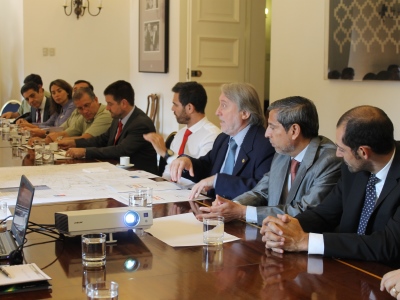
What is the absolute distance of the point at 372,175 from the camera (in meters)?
2.54

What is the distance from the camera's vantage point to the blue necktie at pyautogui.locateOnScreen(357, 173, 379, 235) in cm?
251

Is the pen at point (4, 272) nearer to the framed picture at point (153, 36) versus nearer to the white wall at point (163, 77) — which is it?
the white wall at point (163, 77)

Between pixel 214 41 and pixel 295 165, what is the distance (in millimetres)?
5010

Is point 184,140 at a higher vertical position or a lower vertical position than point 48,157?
higher

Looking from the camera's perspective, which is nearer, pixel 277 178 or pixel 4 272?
pixel 4 272

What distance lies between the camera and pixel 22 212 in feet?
7.33

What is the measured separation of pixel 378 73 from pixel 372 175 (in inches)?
93.1

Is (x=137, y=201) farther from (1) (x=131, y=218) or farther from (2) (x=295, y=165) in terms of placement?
(2) (x=295, y=165)

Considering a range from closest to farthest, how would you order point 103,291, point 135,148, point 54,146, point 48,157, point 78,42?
1. point 103,291
2. point 48,157
3. point 135,148
4. point 54,146
5. point 78,42

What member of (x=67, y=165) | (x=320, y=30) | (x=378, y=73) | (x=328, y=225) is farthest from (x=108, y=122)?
(x=328, y=225)

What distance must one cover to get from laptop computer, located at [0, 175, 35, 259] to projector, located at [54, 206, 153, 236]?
5.0 inches

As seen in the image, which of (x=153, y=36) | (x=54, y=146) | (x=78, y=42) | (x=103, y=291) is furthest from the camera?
(x=78, y=42)

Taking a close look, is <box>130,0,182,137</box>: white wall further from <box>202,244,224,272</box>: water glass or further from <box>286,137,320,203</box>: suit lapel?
<box>202,244,224,272</box>: water glass

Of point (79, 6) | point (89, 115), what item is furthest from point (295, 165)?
point (79, 6)
